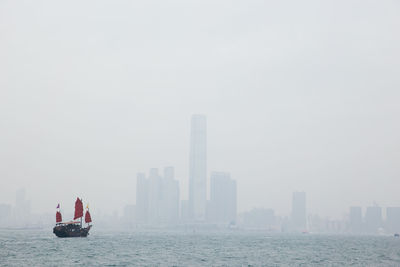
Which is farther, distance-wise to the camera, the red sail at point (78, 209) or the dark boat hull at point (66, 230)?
the red sail at point (78, 209)

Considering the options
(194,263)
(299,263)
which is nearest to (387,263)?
(299,263)

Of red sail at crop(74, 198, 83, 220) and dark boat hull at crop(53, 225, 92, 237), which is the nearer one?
dark boat hull at crop(53, 225, 92, 237)

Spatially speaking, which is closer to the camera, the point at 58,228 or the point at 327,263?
the point at 327,263

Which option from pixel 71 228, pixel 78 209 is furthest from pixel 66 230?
pixel 78 209

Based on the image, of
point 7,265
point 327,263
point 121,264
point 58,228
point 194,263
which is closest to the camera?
point 7,265

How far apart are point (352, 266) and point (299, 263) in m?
8.32

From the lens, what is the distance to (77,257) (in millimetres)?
73812

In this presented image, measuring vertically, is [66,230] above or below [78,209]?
below

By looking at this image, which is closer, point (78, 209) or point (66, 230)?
point (66, 230)

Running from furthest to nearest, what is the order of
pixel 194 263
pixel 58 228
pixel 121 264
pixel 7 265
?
1. pixel 58 228
2. pixel 194 263
3. pixel 121 264
4. pixel 7 265

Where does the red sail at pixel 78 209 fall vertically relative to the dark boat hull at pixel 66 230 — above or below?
above

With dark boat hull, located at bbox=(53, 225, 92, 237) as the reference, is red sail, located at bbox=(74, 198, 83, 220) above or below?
above

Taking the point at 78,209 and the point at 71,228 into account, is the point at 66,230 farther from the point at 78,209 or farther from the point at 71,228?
the point at 78,209

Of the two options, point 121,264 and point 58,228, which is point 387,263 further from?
point 58,228
